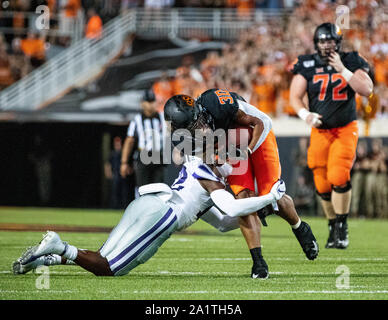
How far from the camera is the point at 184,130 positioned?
5047mm

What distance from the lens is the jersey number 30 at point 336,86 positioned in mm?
7609

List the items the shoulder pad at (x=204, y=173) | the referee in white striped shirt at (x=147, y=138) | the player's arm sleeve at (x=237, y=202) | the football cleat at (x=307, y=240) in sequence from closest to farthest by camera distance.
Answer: the player's arm sleeve at (x=237, y=202)
the shoulder pad at (x=204, y=173)
the football cleat at (x=307, y=240)
the referee in white striped shirt at (x=147, y=138)

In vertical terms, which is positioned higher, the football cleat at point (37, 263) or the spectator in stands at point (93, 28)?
the spectator in stands at point (93, 28)

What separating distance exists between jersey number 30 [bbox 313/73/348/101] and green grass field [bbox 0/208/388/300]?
1428 mm

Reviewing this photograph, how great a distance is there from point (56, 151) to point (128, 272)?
11474 mm

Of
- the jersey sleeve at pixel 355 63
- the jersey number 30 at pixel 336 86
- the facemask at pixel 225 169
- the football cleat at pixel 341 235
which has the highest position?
the jersey sleeve at pixel 355 63

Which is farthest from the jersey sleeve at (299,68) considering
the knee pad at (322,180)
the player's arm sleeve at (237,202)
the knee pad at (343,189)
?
the player's arm sleeve at (237,202)

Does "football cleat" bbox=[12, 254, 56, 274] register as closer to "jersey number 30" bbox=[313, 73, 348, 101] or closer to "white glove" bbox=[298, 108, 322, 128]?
"white glove" bbox=[298, 108, 322, 128]

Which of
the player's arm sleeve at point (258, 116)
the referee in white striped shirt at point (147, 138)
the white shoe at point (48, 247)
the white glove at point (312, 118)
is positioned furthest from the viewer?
the referee in white striped shirt at point (147, 138)

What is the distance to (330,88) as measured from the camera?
765 centimetres

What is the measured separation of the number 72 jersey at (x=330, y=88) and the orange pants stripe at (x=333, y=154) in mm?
77

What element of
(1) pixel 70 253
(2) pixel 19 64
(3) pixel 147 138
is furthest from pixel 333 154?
(2) pixel 19 64

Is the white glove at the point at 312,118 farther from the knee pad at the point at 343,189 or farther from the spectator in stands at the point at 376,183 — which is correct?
the spectator in stands at the point at 376,183

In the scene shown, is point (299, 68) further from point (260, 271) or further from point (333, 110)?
point (260, 271)
